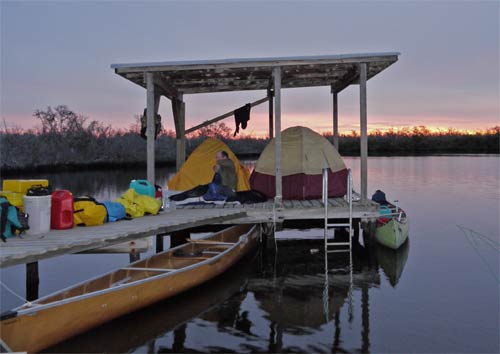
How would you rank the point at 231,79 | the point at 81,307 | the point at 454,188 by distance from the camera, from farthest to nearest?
1. the point at 454,188
2. the point at 231,79
3. the point at 81,307

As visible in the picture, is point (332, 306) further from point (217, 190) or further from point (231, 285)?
point (217, 190)

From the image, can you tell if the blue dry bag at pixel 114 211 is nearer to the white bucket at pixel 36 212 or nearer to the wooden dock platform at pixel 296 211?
the white bucket at pixel 36 212

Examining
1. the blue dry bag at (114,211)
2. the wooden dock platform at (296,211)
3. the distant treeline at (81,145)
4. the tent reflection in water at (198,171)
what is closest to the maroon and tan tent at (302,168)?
the tent reflection in water at (198,171)

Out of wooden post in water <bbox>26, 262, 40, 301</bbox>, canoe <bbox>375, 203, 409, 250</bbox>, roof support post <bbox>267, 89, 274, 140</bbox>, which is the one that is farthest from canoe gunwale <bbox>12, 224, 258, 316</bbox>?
roof support post <bbox>267, 89, 274, 140</bbox>

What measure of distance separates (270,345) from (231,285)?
9.69 ft

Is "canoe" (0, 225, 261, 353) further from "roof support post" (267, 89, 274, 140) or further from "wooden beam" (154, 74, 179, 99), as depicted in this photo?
"roof support post" (267, 89, 274, 140)

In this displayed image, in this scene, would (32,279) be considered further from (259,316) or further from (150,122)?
(259,316)

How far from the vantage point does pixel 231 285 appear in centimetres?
994

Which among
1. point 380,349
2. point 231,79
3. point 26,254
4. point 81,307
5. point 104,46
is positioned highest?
point 104,46

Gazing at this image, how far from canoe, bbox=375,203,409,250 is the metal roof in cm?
371

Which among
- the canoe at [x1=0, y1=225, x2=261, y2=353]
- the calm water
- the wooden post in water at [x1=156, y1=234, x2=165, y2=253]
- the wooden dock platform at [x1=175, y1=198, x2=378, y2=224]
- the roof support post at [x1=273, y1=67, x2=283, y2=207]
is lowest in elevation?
the calm water

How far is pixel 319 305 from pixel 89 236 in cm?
424

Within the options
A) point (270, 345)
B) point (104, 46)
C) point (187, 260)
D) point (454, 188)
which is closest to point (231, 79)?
point (104, 46)

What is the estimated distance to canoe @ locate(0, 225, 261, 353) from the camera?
6.00 m
